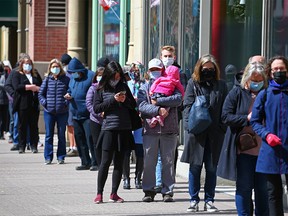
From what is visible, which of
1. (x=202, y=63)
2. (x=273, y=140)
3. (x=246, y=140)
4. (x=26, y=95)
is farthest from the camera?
(x=26, y=95)

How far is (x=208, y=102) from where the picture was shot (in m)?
11.6

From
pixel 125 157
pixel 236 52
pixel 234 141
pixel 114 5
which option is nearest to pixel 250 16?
pixel 236 52

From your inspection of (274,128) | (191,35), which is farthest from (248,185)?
(191,35)

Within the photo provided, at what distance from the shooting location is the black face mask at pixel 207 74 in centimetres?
1158

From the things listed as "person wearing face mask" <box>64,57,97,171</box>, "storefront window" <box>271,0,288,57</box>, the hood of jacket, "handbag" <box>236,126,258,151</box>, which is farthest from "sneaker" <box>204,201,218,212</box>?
the hood of jacket

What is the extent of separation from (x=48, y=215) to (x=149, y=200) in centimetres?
180

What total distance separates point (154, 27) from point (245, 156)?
8317 millimetres

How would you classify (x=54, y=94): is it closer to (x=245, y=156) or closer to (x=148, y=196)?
(x=148, y=196)

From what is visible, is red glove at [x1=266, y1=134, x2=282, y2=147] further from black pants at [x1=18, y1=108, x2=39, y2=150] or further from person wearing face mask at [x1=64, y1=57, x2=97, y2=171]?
black pants at [x1=18, y1=108, x2=39, y2=150]

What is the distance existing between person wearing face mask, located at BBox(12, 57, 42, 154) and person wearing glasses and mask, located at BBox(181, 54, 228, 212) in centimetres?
837

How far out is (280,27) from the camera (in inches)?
525

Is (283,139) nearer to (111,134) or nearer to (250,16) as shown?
(111,134)

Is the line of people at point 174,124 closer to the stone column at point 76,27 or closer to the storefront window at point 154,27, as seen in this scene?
the storefront window at point 154,27

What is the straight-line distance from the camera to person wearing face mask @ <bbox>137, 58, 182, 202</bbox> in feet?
40.7
